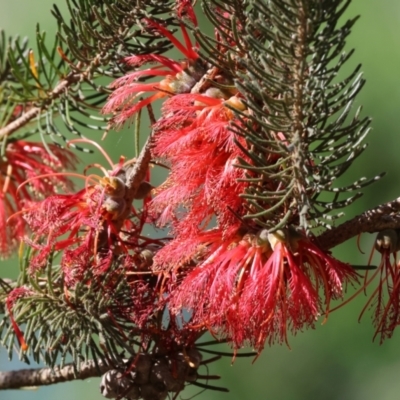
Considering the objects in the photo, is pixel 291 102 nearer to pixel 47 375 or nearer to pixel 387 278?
pixel 387 278

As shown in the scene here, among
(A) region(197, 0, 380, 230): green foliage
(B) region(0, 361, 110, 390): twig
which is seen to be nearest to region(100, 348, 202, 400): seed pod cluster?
(B) region(0, 361, 110, 390): twig

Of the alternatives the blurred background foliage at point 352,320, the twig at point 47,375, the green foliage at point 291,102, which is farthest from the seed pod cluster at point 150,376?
the blurred background foliage at point 352,320

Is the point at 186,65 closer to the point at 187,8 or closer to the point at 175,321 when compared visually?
the point at 187,8

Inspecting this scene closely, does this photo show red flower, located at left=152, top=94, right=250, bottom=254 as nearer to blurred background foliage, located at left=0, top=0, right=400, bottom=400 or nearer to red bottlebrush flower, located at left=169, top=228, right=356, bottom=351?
red bottlebrush flower, located at left=169, top=228, right=356, bottom=351

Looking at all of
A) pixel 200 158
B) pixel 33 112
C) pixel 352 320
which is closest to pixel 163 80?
pixel 200 158

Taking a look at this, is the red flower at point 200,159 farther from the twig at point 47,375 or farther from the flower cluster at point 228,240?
the twig at point 47,375

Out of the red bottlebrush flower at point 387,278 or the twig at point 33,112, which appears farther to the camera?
the twig at point 33,112

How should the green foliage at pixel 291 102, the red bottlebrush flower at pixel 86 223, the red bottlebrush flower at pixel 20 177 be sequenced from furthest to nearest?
the red bottlebrush flower at pixel 20 177 < the red bottlebrush flower at pixel 86 223 < the green foliage at pixel 291 102
